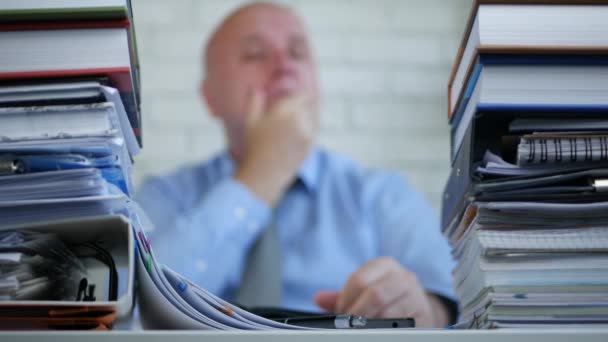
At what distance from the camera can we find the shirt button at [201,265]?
1636 millimetres

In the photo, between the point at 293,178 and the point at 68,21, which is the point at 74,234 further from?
the point at 293,178

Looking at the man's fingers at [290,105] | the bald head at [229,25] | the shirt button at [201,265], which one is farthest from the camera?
the bald head at [229,25]

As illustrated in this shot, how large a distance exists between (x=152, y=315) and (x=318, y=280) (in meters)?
1.18

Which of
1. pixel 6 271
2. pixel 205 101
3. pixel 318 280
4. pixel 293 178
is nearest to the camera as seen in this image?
pixel 6 271

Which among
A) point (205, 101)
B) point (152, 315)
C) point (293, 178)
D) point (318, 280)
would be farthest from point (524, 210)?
point (205, 101)

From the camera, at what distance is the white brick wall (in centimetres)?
247

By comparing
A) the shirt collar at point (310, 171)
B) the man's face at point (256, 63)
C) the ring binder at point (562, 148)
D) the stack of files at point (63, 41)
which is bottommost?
the shirt collar at point (310, 171)

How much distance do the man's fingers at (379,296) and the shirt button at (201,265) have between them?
27.6 inches

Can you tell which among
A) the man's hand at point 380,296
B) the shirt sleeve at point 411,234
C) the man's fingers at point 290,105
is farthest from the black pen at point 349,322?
the man's fingers at point 290,105

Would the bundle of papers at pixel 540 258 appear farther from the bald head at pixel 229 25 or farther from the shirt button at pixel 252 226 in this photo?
the bald head at pixel 229 25

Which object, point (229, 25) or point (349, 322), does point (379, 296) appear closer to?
point (349, 322)

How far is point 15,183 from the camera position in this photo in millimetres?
660

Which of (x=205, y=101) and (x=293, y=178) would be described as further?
(x=205, y=101)

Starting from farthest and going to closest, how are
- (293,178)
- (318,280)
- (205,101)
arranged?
(205,101), (293,178), (318,280)
